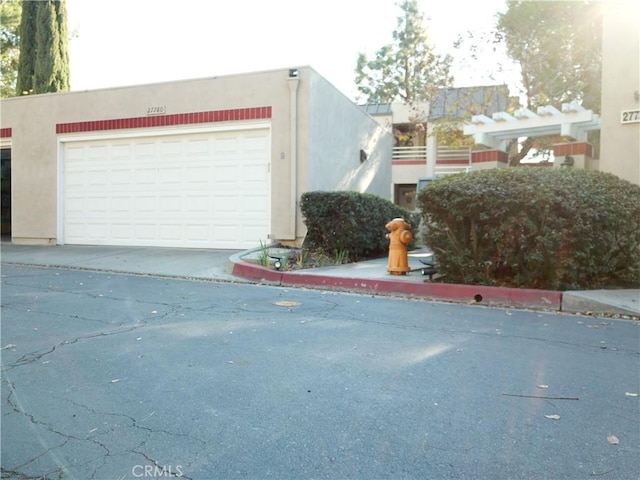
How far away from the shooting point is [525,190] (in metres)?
6.76

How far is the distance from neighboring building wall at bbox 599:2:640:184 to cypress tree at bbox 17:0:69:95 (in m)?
19.5

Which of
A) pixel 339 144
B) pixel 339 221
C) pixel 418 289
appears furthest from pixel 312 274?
pixel 339 144

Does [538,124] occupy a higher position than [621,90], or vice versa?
[538,124]

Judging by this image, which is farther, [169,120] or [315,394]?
[169,120]

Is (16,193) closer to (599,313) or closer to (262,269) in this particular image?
(262,269)

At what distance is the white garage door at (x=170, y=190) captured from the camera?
1190 centimetres

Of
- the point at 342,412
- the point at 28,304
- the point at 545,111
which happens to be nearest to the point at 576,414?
the point at 342,412

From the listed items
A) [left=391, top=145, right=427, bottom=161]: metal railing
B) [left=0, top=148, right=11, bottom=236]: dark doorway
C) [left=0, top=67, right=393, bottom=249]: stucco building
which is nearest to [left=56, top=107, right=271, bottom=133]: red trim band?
[left=0, top=67, right=393, bottom=249]: stucco building

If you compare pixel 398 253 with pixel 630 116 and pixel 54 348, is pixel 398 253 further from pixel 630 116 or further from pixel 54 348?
pixel 54 348

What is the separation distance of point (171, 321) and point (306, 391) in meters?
2.54

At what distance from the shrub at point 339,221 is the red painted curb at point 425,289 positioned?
1970 mm

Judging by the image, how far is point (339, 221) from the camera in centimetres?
1027

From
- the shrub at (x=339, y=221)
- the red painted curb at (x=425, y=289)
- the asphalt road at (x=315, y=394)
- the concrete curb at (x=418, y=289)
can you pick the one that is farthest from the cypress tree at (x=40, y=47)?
the asphalt road at (x=315, y=394)

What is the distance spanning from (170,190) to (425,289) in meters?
7.67
